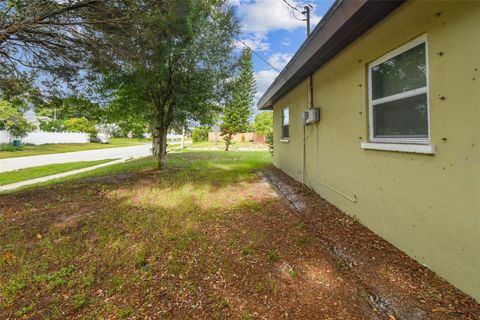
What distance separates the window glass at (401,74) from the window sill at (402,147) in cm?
61

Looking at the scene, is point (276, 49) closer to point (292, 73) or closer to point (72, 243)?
point (292, 73)

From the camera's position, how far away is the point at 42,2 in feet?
12.8

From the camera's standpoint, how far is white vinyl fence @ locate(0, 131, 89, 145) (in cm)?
2094

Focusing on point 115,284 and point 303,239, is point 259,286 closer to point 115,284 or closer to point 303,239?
point 303,239

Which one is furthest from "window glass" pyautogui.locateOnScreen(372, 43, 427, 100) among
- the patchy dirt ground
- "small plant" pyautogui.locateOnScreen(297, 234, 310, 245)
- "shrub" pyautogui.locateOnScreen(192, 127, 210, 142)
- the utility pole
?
"shrub" pyautogui.locateOnScreen(192, 127, 210, 142)

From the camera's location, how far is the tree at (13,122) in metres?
19.4

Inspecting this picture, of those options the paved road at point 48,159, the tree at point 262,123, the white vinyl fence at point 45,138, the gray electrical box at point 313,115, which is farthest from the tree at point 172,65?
the tree at point 262,123

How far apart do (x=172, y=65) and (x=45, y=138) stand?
2794cm

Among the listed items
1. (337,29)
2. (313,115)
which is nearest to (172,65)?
(313,115)

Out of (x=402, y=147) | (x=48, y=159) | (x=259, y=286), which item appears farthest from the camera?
(x=48, y=159)

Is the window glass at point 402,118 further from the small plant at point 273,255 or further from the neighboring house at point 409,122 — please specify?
the small plant at point 273,255

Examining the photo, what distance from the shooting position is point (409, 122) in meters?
2.56

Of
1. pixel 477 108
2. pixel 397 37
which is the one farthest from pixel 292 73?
pixel 477 108

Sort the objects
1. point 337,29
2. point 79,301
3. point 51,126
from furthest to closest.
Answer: point 51,126 → point 337,29 → point 79,301
